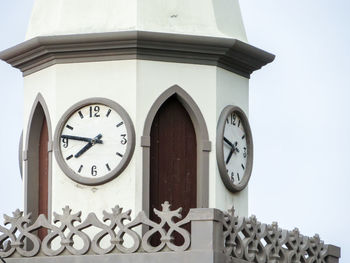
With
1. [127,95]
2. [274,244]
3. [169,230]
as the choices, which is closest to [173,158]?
[127,95]

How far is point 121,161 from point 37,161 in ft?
6.88

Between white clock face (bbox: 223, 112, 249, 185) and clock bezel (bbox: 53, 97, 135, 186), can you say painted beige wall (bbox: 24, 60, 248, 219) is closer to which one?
clock bezel (bbox: 53, 97, 135, 186)

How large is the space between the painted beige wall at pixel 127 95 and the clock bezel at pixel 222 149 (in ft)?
0.31

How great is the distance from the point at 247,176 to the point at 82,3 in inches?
169

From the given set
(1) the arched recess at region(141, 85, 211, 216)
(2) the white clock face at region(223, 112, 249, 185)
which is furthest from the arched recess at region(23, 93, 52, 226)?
A: (2) the white clock face at region(223, 112, 249, 185)

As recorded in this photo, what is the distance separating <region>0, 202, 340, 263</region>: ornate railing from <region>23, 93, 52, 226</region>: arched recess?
36.0 inches

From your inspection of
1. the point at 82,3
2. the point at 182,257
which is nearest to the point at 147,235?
the point at 182,257

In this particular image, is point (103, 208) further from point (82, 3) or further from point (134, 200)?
point (82, 3)

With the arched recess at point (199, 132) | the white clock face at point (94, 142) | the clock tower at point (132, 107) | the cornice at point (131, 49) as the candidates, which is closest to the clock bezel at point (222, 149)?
the clock tower at point (132, 107)

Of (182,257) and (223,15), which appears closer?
(182,257)

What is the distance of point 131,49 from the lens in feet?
162

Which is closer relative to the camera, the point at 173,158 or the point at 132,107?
the point at 132,107

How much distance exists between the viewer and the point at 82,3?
5028 cm

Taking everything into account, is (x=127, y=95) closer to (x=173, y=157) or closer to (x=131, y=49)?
(x=131, y=49)
